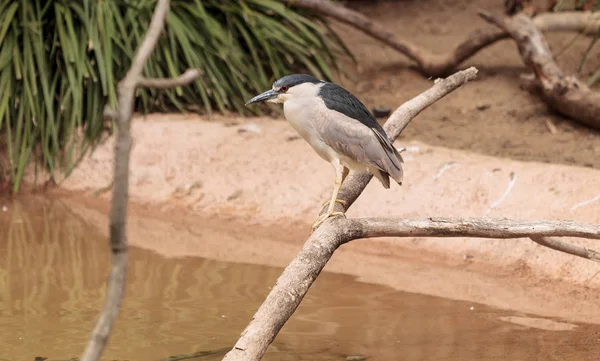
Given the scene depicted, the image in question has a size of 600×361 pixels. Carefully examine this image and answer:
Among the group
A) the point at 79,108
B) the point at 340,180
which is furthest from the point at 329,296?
the point at 79,108

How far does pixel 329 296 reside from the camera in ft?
12.1

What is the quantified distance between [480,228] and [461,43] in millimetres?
3846

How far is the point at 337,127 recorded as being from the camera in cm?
290

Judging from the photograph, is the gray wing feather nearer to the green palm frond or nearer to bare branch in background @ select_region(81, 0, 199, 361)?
bare branch in background @ select_region(81, 0, 199, 361)

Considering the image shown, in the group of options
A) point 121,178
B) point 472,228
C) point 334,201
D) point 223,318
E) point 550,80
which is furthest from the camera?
point 550,80

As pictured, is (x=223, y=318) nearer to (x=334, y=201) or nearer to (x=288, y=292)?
(x=334, y=201)

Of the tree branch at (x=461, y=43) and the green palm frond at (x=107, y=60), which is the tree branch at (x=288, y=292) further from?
the tree branch at (x=461, y=43)

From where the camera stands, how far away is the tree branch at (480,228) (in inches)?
96.5

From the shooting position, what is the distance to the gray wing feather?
9.35ft

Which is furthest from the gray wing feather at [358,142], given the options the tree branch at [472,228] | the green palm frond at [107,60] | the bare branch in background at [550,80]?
the bare branch in background at [550,80]

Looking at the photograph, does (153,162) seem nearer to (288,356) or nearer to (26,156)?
(26,156)

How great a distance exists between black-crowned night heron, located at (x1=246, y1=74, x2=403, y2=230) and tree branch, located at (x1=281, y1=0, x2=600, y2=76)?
298cm

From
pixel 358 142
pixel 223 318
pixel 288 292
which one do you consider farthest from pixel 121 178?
pixel 223 318

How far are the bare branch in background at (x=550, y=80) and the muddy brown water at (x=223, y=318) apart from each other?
7.11 ft
